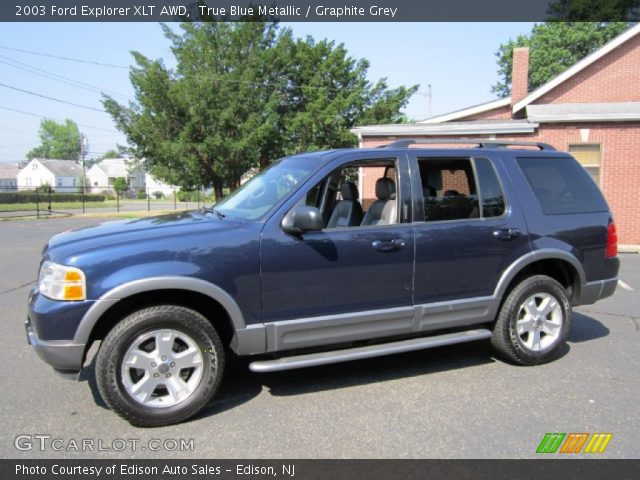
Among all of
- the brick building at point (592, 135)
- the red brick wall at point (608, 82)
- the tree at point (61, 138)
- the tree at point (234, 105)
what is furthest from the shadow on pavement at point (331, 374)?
the tree at point (61, 138)

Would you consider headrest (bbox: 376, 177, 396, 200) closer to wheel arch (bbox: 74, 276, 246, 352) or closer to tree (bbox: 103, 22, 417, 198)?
wheel arch (bbox: 74, 276, 246, 352)

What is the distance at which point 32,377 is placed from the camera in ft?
13.8

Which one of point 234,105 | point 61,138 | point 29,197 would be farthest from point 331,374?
point 61,138

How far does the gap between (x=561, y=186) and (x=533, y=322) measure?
1.36m

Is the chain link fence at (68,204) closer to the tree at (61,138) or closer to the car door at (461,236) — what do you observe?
the car door at (461,236)

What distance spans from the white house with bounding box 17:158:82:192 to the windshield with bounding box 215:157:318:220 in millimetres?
81924

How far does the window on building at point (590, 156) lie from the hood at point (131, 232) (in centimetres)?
1258

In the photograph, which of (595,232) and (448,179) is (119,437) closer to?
(448,179)

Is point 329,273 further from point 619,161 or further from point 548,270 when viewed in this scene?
point 619,161

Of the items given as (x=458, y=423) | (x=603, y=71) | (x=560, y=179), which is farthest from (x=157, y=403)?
(x=603, y=71)

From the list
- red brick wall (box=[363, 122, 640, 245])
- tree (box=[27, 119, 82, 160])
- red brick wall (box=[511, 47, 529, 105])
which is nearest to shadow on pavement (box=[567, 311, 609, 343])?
red brick wall (box=[363, 122, 640, 245])
